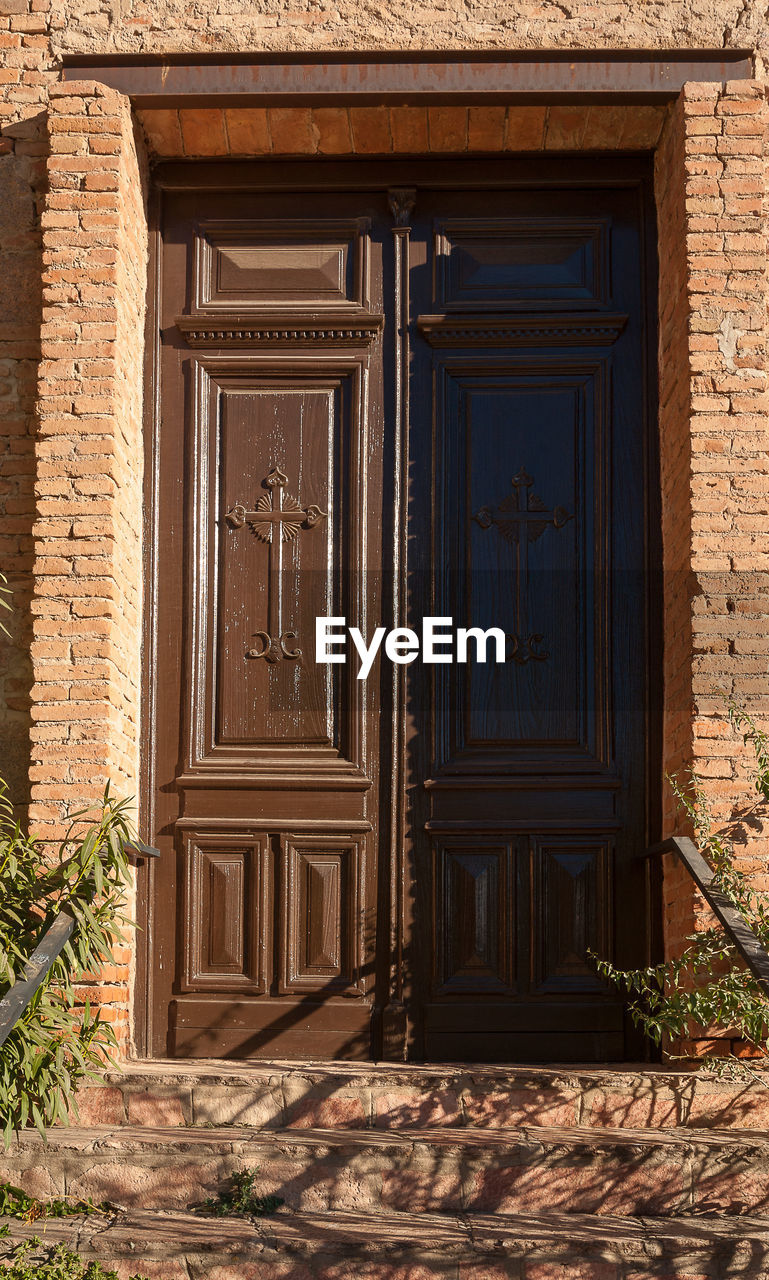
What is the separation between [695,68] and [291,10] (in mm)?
1677

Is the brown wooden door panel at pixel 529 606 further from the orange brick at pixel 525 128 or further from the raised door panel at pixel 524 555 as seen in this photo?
the orange brick at pixel 525 128

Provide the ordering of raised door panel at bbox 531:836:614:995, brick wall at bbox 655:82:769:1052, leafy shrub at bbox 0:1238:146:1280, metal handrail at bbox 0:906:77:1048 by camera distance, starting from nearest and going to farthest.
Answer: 1. leafy shrub at bbox 0:1238:146:1280
2. metal handrail at bbox 0:906:77:1048
3. brick wall at bbox 655:82:769:1052
4. raised door panel at bbox 531:836:614:995

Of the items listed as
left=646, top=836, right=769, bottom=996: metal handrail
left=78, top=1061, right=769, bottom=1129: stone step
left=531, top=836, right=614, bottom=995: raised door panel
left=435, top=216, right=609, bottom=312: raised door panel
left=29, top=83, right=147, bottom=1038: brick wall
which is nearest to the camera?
left=646, top=836, right=769, bottom=996: metal handrail

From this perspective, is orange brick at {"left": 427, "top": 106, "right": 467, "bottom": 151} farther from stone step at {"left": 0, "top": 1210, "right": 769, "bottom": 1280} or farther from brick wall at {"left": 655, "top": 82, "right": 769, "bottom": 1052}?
stone step at {"left": 0, "top": 1210, "right": 769, "bottom": 1280}

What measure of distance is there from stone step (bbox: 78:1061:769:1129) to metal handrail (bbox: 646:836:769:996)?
66 centimetres

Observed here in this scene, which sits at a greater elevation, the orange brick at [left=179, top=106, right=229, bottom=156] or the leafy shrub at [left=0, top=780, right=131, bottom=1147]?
the orange brick at [left=179, top=106, right=229, bottom=156]

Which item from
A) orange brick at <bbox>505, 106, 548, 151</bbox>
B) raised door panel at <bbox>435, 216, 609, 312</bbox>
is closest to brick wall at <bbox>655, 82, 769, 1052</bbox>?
raised door panel at <bbox>435, 216, 609, 312</bbox>

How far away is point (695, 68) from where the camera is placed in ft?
17.0

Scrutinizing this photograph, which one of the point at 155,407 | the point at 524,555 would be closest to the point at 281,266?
the point at 155,407

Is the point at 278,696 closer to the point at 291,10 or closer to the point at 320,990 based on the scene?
the point at 320,990

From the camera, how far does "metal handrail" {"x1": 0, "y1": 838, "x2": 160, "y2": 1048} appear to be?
3.64 meters

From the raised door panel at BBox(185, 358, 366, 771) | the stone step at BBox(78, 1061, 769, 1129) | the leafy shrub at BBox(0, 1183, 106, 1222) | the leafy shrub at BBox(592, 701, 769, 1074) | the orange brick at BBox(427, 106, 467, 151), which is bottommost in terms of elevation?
the leafy shrub at BBox(0, 1183, 106, 1222)

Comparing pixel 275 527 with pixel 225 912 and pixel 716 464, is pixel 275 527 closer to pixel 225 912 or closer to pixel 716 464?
pixel 225 912

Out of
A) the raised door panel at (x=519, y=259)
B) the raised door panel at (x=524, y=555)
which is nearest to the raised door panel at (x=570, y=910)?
the raised door panel at (x=524, y=555)
